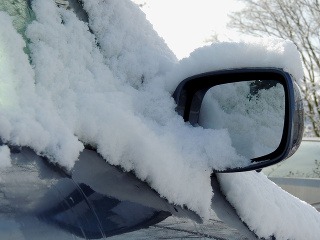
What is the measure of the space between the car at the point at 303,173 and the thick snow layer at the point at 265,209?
3.86m

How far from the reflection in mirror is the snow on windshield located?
5cm

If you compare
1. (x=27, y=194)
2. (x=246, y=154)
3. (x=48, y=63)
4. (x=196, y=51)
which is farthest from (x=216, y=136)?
(x=27, y=194)

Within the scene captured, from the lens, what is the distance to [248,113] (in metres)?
1.91

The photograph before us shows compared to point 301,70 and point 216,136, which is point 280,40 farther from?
point 216,136

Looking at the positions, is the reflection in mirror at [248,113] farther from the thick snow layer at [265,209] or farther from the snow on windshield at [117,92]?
the thick snow layer at [265,209]

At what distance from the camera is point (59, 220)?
138 centimetres

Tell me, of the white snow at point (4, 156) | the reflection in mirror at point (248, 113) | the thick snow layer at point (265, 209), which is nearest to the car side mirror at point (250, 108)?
the reflection in mirror at point (248, 113)

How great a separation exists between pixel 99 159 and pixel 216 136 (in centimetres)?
35

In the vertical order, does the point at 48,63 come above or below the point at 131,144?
above

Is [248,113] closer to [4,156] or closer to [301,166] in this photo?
[4,156]

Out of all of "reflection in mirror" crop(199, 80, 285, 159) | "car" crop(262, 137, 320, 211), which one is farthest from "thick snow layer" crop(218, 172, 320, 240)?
"car" crop(262, 137, 320, 211)

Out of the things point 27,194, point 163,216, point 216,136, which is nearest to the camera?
point 27,194

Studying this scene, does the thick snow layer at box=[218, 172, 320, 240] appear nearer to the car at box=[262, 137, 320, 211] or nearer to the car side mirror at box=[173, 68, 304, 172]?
the car side mirror at box=[173, 68, 304, 172]

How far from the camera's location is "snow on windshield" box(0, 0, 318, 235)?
4.62 ft
